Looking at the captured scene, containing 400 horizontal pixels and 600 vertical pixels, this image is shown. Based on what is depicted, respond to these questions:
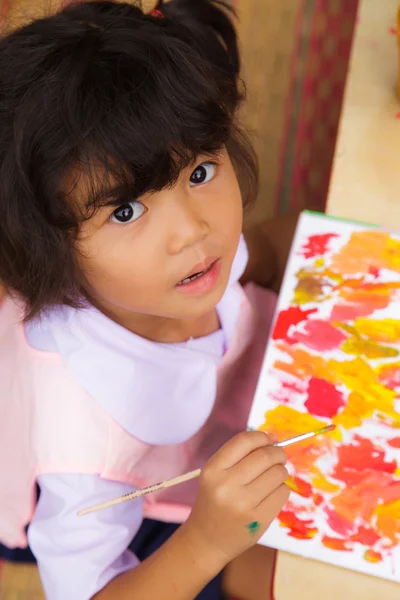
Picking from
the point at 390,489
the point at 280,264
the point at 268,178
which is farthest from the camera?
the point at 268,178

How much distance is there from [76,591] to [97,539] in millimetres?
54

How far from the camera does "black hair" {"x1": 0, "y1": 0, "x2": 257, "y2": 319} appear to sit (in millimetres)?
536

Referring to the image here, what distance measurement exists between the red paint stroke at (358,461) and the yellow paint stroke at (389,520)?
0.10 ft

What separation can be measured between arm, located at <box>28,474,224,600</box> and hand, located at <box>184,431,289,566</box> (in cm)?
5

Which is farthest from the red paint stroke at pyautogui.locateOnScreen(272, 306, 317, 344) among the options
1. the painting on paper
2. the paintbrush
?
the paintbrush

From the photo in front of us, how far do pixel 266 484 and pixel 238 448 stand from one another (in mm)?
39

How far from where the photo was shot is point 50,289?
664mm

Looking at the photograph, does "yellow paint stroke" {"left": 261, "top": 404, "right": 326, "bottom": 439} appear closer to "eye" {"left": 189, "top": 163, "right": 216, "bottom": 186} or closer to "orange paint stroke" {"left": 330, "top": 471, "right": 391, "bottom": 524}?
"orange paint stroke" {"left": 330, "top": 471, "right": 391, "bottom": 524}

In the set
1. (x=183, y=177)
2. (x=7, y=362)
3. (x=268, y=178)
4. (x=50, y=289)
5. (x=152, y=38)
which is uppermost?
(x=152, y=38)

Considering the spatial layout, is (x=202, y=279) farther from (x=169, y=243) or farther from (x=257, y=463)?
(x=257, y=463)

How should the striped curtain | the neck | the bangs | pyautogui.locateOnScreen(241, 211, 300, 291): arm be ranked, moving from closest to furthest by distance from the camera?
the bangs
the neck
pyautogui.locateOnScreen(241, 211, 300, 291): arm
the striped curtain

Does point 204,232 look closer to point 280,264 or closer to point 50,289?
point 50,289

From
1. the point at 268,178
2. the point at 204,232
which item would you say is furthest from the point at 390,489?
the point at 268,178

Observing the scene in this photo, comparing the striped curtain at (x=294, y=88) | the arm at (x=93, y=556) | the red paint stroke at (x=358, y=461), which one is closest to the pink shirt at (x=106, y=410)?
the arm at (x=93, y=556)
